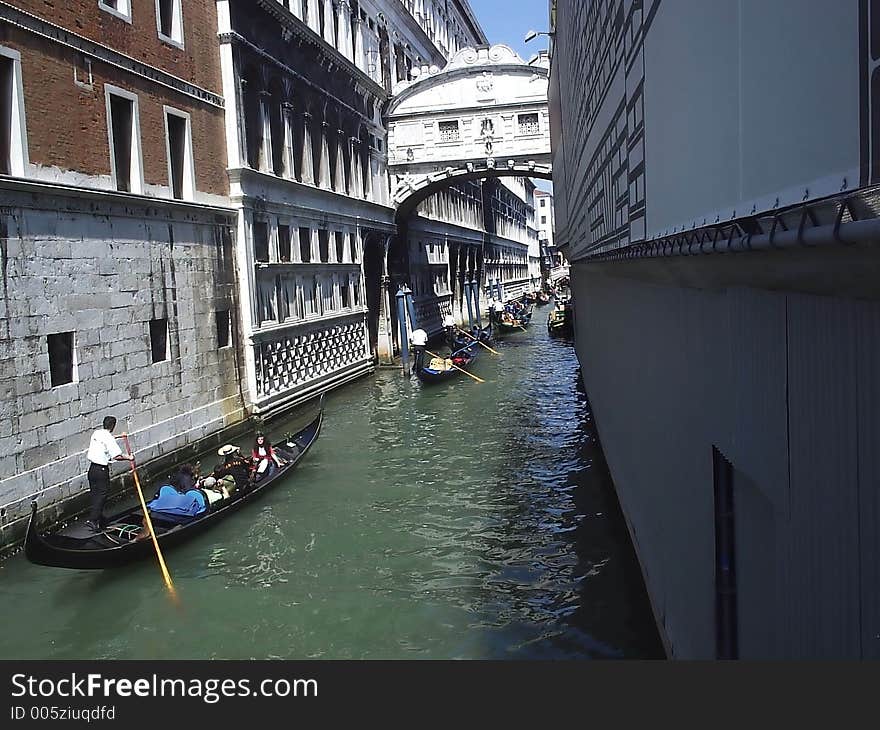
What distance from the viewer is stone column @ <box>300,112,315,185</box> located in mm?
14690

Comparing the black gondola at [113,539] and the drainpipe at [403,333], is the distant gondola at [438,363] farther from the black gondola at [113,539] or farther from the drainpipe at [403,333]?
the black gondola at [113,539]

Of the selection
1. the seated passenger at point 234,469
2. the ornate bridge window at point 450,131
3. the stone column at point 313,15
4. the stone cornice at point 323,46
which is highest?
the stone column at point 313,15

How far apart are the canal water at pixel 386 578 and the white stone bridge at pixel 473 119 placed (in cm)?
1013

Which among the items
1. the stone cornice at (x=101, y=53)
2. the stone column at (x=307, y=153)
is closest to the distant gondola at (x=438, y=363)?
the stone column at (x=307, y=153)

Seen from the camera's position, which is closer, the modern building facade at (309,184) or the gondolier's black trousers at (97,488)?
the gondolier's black trousers at (97,488)

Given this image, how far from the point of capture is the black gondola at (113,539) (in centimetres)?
608

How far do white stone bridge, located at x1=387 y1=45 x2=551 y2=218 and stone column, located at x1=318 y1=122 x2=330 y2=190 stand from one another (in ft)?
12.6

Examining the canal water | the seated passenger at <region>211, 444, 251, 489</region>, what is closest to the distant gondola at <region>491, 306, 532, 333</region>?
the canal water

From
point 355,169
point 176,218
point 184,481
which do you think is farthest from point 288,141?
point 184,481

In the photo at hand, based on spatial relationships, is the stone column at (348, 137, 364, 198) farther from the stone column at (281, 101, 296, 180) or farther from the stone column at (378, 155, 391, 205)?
the stone column at (281, 101, 296, 180)

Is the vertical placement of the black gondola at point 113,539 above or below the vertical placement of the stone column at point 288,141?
below

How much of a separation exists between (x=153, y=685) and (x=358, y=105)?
16.3m

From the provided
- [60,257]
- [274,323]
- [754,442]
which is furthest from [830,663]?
[274,323]

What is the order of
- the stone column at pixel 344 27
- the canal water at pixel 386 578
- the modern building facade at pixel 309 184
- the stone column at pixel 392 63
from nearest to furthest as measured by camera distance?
the canal water at pixel 386 578
the modern building facade at pixel 309 184
the stone column at pixel 344 27
the stone column at pixel 392 63
